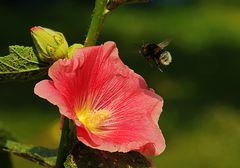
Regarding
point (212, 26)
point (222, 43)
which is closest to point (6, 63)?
point (222, 43)

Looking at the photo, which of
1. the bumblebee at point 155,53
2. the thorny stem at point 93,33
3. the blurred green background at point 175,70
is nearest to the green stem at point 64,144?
the thorny stem at point 93,33

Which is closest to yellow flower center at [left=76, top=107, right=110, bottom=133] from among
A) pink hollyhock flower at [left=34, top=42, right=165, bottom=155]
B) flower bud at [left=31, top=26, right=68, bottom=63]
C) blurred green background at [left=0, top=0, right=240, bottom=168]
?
pink hollyhock flower at [left=34, top=42, right=165, bottom=155]

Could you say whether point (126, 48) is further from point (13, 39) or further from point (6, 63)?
point (6, 63)

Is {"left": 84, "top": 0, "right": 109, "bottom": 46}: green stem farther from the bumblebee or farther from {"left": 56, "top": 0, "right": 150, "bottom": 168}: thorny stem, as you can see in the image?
the bumblebee

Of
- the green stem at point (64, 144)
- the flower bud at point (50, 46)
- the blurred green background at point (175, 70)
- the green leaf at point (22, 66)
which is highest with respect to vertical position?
the flower bud at point (50, 46)

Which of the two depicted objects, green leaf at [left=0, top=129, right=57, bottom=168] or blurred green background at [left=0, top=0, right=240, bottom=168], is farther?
blurred green background at [left=0, top=0, right=240, bottom=168]

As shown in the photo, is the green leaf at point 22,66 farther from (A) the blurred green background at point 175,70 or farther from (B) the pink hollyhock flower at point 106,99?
(A) the blurred green background at point 175,70

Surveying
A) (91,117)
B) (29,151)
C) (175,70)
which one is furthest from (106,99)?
(175,70)
